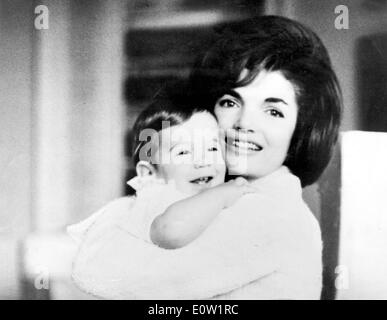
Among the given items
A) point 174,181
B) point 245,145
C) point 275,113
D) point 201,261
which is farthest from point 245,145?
point 201,261

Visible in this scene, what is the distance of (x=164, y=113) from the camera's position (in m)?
1.64

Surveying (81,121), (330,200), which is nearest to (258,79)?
(330,200)

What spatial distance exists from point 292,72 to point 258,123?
0.19 metres

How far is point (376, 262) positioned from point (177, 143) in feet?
2.32

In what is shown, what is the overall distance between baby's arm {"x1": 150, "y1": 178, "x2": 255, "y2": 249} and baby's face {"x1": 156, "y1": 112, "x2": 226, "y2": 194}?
48mm

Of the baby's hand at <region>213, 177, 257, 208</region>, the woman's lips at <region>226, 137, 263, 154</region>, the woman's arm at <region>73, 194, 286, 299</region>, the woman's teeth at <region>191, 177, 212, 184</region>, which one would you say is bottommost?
the woman's arm at <region>73, 194, 286, 299</region>

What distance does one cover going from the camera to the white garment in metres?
1.58

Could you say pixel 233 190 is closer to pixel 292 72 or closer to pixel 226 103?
pixel 226 103

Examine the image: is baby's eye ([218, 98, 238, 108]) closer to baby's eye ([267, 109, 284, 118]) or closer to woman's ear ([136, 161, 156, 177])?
baby's eye ([267, 109, 284, 118])

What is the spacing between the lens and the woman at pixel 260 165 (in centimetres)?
159

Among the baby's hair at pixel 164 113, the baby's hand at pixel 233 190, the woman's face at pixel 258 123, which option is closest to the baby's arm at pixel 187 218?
the baby's hand at pixel 233 190

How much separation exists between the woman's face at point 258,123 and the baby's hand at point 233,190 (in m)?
0.03

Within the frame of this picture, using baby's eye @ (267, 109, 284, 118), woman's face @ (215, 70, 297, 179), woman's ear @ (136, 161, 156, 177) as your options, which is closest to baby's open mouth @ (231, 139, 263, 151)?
woman's face @ (215, 70, 297, 179)
